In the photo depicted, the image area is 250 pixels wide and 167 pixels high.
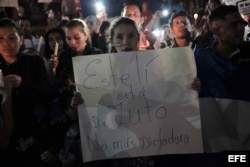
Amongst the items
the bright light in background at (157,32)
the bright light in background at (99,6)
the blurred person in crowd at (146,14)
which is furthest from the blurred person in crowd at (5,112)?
the blurred person in crowd at (146,14)

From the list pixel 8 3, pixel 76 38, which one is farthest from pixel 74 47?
pixel 8 3

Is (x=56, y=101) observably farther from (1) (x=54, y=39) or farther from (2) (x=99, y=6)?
(2) (x=99, y=6)

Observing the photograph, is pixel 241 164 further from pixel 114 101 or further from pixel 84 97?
pixel 84 97

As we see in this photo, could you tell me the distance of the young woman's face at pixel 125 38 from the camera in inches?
110

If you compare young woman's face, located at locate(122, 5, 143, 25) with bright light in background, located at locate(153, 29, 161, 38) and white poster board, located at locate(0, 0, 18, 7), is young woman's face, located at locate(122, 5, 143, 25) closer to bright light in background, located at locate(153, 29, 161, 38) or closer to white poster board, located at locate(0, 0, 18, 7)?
bright light in background, located at locate(153, 29, 161, 38)

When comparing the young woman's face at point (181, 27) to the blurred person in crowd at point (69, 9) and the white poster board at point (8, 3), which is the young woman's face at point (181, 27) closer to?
the white poster board at point (8, 3)

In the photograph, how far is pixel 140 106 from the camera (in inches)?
103

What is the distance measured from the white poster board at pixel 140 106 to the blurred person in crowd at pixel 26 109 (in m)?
0.36

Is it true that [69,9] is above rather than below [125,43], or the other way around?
above

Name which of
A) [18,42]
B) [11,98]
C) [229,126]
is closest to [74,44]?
[18,42]

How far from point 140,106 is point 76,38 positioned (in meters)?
1.11

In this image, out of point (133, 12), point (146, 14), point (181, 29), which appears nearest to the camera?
point (181, 29)

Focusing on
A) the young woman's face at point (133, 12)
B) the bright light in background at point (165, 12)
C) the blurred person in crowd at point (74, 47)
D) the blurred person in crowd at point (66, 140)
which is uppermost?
the bright light in background at point (165, 12)

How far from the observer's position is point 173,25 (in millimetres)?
4180
